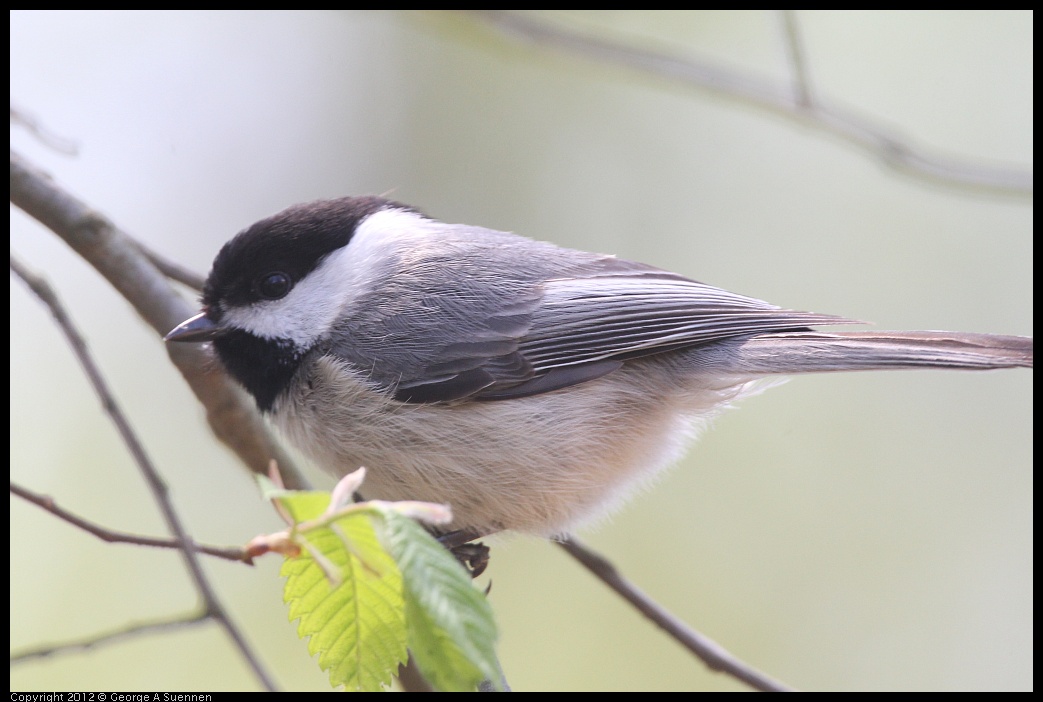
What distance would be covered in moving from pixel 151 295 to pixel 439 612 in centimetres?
147

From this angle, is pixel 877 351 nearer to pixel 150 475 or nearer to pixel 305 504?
pixel 305 504

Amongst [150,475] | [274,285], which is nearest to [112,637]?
[150,475]

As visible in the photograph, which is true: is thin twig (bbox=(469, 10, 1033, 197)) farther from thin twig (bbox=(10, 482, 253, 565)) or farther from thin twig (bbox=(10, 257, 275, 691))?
thin twig (bbox=(10, 482, 253, 565))

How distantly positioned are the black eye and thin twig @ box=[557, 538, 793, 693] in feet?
3.60

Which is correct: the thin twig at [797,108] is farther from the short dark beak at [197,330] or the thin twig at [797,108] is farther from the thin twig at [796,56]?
the short dark beak at [197,330]

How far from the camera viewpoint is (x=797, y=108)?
269cm

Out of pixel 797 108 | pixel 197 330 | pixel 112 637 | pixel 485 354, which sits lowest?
pixel 112 637

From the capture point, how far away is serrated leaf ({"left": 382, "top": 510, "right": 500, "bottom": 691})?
93 cm

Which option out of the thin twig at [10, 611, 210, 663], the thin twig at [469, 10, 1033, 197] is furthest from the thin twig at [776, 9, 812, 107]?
the thin twig at [10, 611, 210, 663]

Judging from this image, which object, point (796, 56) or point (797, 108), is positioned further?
point (797, 108)

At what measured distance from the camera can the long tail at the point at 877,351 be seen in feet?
6.19

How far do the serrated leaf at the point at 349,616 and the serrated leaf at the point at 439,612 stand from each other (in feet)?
0.63

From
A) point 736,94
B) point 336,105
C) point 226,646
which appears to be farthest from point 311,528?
point 336,105

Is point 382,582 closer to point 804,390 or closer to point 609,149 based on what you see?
point 804,390
